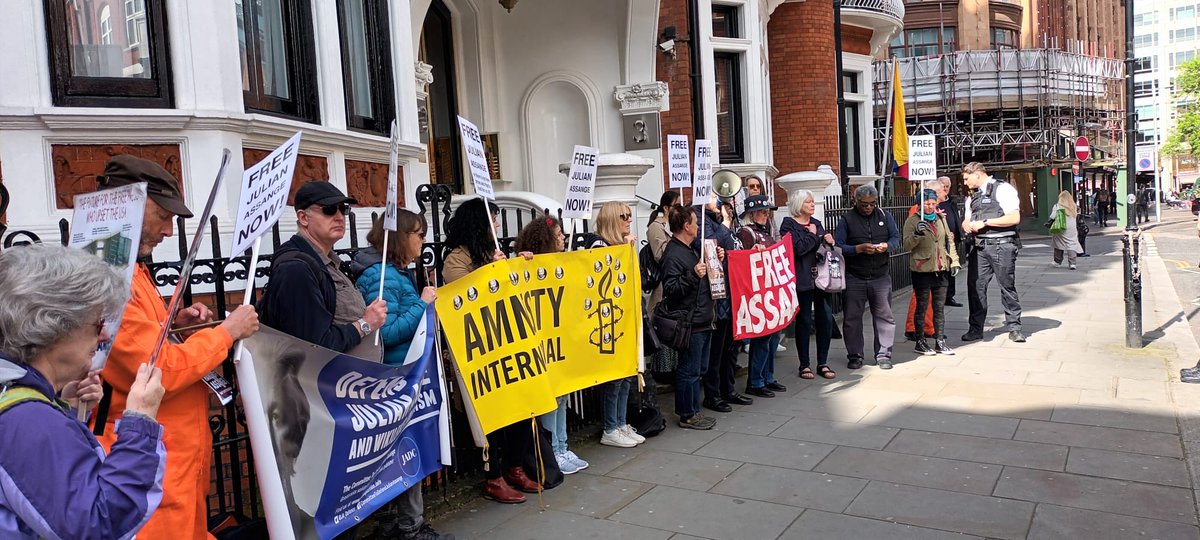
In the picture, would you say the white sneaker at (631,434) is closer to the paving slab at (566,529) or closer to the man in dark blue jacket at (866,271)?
the paving slab at (566,529)

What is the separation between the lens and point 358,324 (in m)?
3.74

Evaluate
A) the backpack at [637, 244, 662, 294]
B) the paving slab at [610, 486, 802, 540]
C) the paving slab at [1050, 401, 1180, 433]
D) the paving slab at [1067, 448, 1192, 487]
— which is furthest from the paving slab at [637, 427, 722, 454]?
the paving slab at [1050, 401, 1180, 433]

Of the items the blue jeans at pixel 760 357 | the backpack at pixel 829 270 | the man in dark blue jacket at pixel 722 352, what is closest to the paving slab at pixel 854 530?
the man in dark blue jacket at pixel 722 352

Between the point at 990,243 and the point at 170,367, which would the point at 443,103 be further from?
the point at 170,367

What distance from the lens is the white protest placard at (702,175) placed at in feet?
23.1

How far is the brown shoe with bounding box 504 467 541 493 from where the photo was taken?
518 cm

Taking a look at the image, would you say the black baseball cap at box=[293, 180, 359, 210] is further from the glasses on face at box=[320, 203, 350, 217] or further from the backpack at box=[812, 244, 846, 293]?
the backpack at box=[812, 244, 846, 293]

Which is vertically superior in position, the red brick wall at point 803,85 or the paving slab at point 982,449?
the red brick wall at point 803,85

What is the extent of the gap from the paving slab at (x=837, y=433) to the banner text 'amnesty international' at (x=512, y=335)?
1975 millimetres

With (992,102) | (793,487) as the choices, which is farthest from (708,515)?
(992,102)

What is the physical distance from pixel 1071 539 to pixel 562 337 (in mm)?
2969

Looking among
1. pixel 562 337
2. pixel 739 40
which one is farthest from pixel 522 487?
pixel 739 40

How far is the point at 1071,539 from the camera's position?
4234 millimetres

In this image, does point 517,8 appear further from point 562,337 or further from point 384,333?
point 384,333
